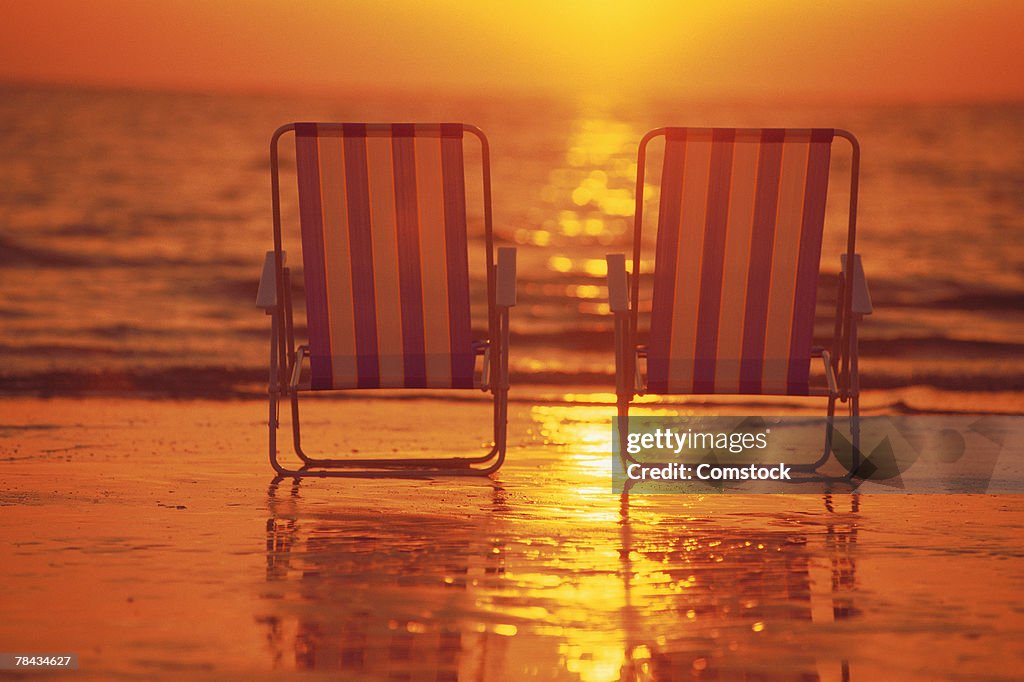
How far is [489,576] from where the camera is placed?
11.1 ft

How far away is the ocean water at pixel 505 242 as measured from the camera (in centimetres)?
883

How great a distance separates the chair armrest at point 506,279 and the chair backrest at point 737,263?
1.52ft

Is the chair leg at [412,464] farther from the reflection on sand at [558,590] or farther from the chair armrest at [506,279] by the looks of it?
the reflection on sand at [558,590]

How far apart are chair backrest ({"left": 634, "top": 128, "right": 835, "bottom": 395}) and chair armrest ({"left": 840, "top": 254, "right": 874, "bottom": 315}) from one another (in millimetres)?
139

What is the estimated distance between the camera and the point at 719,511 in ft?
13.9

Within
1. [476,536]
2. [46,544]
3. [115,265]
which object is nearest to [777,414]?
[476,536]

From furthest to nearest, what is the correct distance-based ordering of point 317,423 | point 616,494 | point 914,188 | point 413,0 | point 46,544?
1. point 413,0
2. point 914,188
3. point 317,423
4. point 616,494
5. point 46,544

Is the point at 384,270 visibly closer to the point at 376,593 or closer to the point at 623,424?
the point at 623,424

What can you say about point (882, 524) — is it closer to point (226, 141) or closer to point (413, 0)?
point (226, 141)

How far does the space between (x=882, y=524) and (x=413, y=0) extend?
113 ft

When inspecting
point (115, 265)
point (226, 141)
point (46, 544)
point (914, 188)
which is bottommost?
point (46, 544)

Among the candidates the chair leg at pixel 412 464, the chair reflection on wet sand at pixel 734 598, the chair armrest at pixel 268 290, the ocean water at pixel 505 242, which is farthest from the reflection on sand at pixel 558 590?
the ocean water at pixel 505 242

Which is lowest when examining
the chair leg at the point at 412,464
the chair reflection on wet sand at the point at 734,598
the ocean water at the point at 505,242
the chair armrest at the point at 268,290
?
the chair reflection on wet sand at the point at 734,598

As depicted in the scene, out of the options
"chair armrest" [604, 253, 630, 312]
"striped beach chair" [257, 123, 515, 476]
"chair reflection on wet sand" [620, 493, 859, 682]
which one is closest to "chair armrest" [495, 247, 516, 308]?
"striped beach chair" [257, 123, 515, 476]
